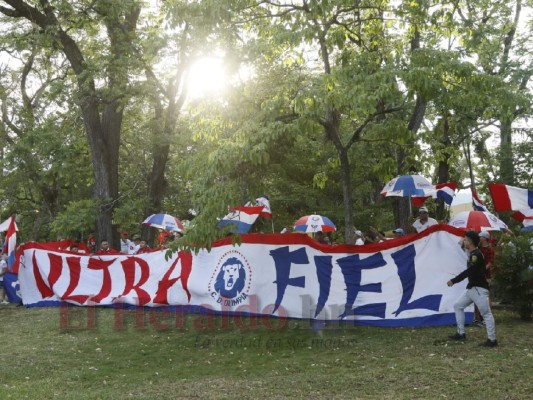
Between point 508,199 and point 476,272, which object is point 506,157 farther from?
point 476,272

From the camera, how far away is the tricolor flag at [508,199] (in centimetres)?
1137

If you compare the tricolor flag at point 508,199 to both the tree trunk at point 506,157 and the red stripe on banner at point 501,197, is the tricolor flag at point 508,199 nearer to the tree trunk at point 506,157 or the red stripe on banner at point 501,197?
the red stripe on banner at point 501,197

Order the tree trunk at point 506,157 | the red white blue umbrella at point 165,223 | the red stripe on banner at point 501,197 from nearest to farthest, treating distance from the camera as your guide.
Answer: the red stripe on banner at point 501,197
the red white blue umbrella at point 165,223
the tree trunk at point 506,157

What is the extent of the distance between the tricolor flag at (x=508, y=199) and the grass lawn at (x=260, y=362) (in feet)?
6.70

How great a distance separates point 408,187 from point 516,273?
2.83 meters

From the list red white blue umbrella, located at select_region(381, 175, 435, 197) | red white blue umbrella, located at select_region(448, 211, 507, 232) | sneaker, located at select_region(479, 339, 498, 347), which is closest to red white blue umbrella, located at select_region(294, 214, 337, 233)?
red white blue umbrella, located at select_region(381, 175, 435, 197)

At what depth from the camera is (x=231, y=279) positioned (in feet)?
40.4

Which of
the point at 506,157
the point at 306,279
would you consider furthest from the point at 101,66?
the point at 506,157

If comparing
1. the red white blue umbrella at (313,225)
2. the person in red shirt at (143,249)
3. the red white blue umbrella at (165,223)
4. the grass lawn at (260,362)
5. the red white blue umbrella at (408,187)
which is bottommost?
the grass lawn at (260,362)

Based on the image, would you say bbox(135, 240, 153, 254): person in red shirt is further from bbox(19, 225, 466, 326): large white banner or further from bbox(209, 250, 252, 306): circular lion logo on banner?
bbox(209, 250, 252, 306): circular lion logo on banner

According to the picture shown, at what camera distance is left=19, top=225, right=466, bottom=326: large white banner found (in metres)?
10.4

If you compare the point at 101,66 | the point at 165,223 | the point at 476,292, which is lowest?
the point at 476,292

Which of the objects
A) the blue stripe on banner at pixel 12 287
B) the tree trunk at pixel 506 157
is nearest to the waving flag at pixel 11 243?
the blue stripe on banner at pixel 12 287

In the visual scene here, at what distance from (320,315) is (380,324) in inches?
44.9
